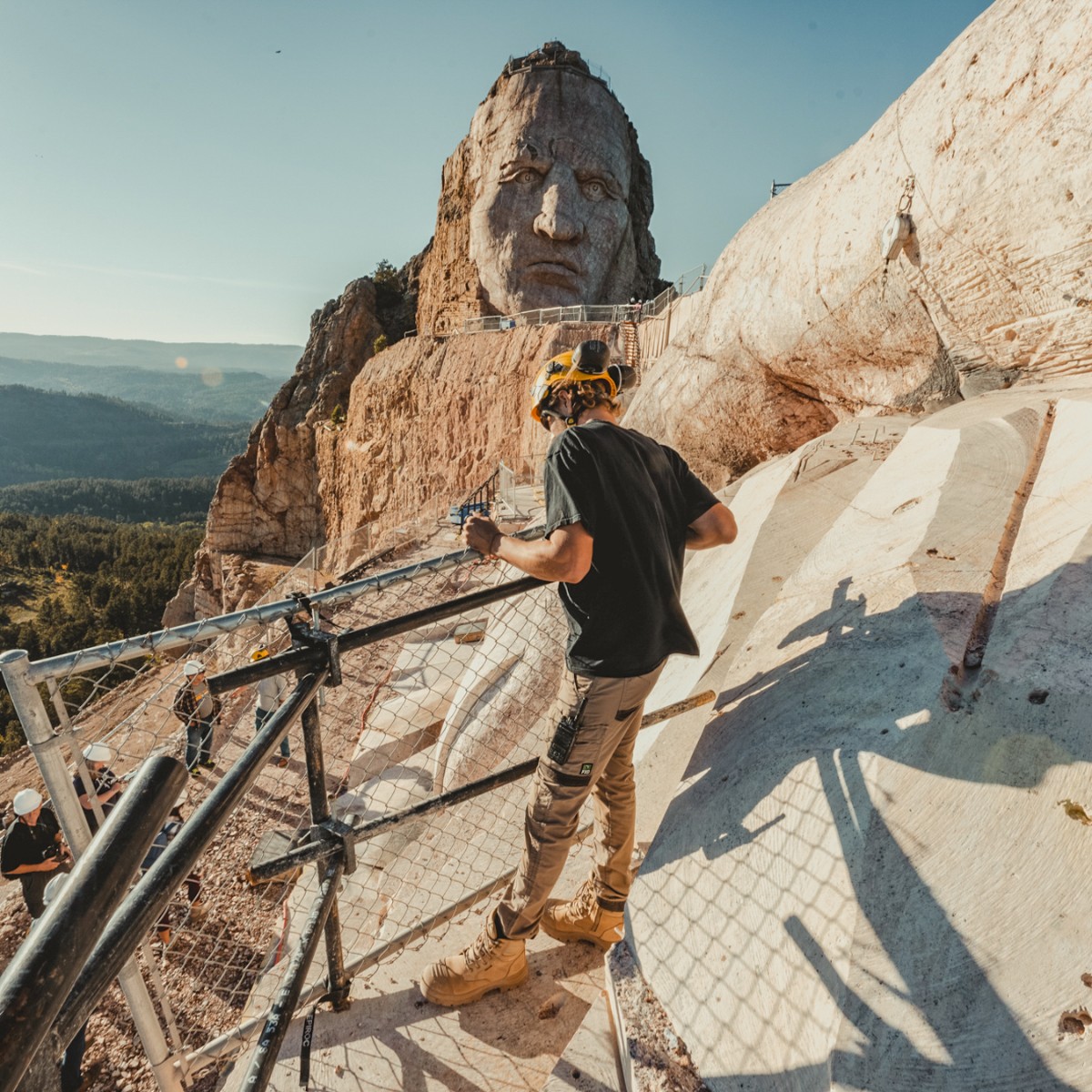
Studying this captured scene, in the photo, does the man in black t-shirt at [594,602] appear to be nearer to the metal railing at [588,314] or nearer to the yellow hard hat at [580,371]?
the yellow hard hat at [580,371]

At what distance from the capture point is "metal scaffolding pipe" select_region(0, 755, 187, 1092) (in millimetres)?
556

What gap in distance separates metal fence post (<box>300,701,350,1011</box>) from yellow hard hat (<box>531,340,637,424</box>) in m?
1.28

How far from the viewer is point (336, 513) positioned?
28500 millimetres

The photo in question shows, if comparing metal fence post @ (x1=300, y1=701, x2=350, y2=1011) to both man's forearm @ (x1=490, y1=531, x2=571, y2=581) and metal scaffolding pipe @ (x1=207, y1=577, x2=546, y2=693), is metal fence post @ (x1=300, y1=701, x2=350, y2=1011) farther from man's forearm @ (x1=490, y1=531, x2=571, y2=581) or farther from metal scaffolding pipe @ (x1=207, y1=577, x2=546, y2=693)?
man's forearm @ (x1=490, y1=531, x2=571, y2=581)

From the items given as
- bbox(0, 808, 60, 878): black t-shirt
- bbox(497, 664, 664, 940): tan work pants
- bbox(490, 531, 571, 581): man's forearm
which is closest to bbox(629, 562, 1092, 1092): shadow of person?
bbox(497, 664, 664, 940): tan work pants

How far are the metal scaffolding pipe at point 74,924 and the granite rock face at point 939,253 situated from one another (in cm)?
412

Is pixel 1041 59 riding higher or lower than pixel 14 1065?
higher

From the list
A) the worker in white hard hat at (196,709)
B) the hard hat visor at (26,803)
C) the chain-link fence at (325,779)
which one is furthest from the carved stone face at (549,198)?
the hard hat visor at (26,803)

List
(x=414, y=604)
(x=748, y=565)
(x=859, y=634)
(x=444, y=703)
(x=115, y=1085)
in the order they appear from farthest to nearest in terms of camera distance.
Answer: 1. (x=414, y=604)
2. (x=444, y=703)
3. (x=748, y=565)
4. (x=115, y=1085)
5. (x=859, y=634)

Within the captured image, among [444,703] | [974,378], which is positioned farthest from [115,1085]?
[974,378]

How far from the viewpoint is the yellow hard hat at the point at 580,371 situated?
89.3 inches

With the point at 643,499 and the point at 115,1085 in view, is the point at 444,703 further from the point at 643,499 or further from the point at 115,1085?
the point at 643,499

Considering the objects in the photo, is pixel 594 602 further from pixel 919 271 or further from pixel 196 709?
pixel 919 271

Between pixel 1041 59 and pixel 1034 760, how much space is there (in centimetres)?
345
